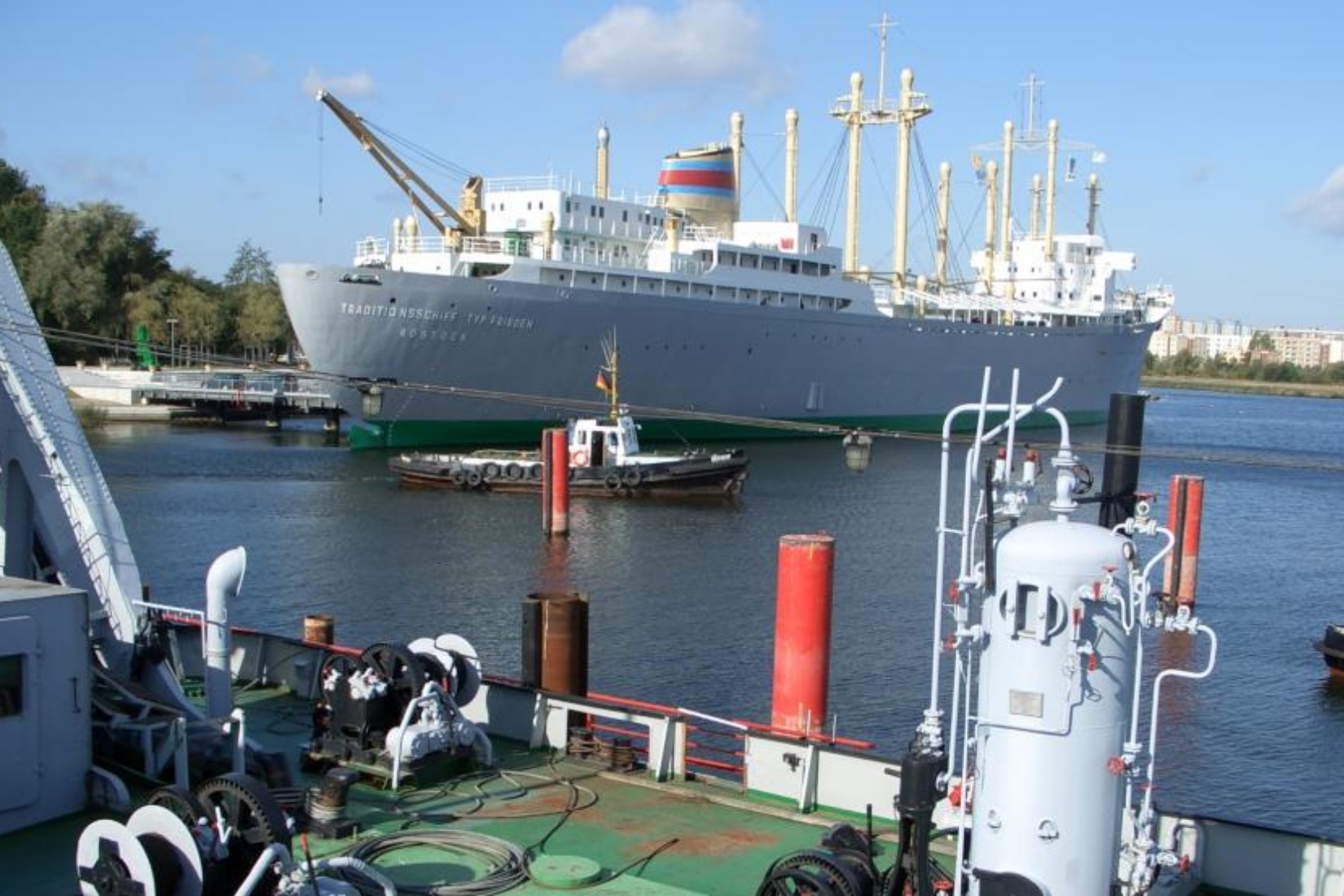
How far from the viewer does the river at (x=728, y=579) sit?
18.2 metres

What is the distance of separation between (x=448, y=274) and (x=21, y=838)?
4511cm

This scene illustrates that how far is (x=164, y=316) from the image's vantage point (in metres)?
81.2

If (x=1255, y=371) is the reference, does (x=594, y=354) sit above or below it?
below

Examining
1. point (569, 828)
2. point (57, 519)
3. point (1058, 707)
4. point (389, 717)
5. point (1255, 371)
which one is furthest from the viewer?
point (1255, 371)

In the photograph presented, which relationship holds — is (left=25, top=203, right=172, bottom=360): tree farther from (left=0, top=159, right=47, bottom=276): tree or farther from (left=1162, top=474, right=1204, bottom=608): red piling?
(left=1162, top=474, right=1204, bottom=608): red piling

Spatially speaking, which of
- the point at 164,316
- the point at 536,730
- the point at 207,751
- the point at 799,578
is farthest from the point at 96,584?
the point at 164,316

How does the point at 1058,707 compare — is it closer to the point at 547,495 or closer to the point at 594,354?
the point at 547,495

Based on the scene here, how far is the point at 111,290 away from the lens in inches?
3236

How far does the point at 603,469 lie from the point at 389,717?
3083cm

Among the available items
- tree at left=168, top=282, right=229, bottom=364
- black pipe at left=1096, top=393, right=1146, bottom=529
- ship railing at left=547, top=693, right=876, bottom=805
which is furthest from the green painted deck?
tree at left=168, top=282, right=229, bottom=364

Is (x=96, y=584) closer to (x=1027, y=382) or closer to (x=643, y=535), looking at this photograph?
(x=643, y=535)

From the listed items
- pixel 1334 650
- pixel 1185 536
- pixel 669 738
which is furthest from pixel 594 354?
pixel 669 738

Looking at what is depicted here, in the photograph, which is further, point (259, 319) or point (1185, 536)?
point (259, 319)

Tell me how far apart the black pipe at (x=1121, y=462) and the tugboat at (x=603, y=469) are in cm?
3083
